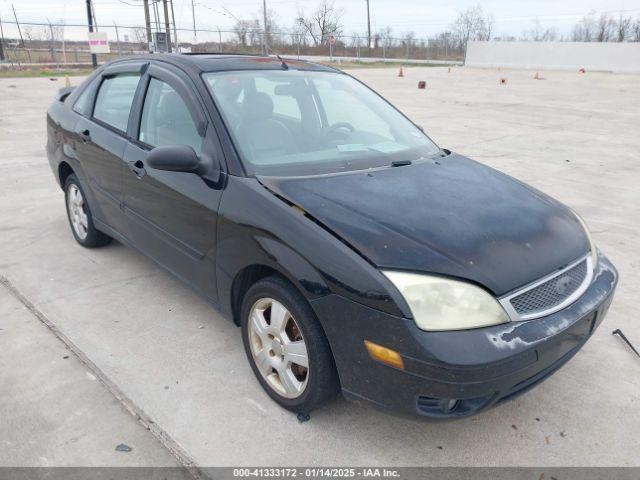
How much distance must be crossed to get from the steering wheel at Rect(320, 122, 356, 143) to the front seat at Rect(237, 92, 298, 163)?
0.23 m

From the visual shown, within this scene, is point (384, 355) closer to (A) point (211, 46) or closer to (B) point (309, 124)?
(B) point (309, 124)

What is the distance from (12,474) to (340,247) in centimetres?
164

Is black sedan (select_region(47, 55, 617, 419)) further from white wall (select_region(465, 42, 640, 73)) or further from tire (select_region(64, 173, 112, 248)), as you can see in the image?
white wall (select_region(465, 42, 640, 73))

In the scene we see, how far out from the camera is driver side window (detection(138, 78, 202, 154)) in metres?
3.11

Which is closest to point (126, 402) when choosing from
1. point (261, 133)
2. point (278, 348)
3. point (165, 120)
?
point (278, 348)

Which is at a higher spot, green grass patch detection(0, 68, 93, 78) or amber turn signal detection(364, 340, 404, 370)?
green grass patch detection(0, 68, 93, 78)

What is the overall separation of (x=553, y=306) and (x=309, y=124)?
5.79ft

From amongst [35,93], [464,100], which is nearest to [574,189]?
[464,100]

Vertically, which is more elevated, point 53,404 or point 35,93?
point 35,93

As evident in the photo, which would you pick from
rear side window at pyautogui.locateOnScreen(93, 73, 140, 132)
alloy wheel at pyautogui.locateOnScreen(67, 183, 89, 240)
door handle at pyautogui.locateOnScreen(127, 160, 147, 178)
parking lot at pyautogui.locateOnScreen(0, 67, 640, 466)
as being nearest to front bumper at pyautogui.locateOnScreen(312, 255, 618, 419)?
parking lot at pyautogui.locateOnScreen(0, 67, 640, 466)

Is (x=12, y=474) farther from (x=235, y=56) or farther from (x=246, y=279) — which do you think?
(x=235, y=56)

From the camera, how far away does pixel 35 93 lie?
16.8 m

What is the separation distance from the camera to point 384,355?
2113 millimetres

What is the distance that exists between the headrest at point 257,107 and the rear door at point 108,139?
96cm
